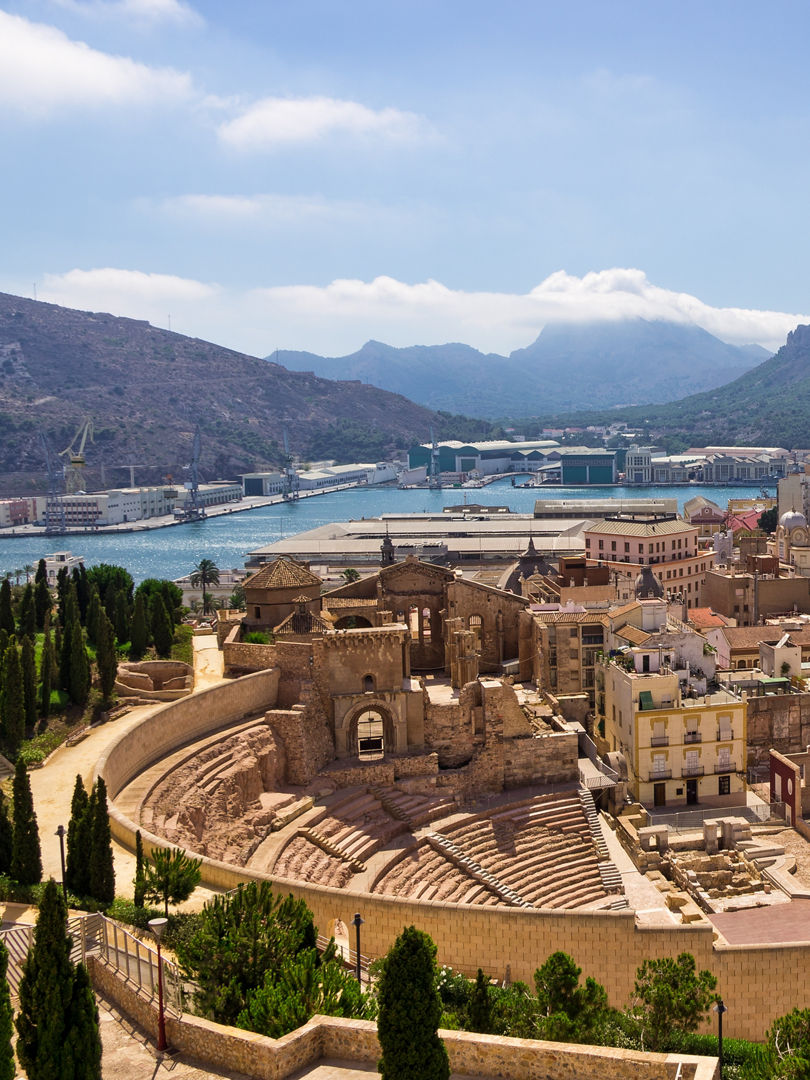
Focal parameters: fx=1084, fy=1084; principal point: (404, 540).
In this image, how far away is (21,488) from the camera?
651 feet

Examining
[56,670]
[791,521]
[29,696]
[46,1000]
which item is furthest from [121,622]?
[791,521]

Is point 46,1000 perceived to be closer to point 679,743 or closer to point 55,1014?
point 55,1014

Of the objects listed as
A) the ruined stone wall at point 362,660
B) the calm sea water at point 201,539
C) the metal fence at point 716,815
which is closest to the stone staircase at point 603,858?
the metal fence at point 716,815

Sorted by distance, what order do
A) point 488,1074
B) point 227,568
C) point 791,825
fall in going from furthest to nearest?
point 227,568 < point 791,825 < point 488,1074

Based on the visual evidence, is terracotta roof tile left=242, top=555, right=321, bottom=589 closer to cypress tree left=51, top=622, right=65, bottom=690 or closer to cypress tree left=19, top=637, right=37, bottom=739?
cypress tree left=51, top=622, right=65, bottom=690

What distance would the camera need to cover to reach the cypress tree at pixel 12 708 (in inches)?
1117

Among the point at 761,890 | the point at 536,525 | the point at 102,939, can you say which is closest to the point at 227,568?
the point at 536,525

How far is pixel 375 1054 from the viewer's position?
14328 mm

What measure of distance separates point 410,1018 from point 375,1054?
46.4 inches

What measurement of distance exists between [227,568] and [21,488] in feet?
322

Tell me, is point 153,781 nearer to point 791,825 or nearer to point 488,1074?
point 488,1074

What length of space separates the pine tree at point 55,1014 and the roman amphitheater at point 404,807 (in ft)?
26.3

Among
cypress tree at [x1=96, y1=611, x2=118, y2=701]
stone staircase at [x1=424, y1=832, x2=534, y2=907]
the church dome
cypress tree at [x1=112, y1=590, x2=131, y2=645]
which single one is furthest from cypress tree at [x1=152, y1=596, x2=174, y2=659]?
the church dome

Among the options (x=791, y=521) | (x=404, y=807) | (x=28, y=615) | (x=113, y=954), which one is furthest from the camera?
(x=791, y=521)
